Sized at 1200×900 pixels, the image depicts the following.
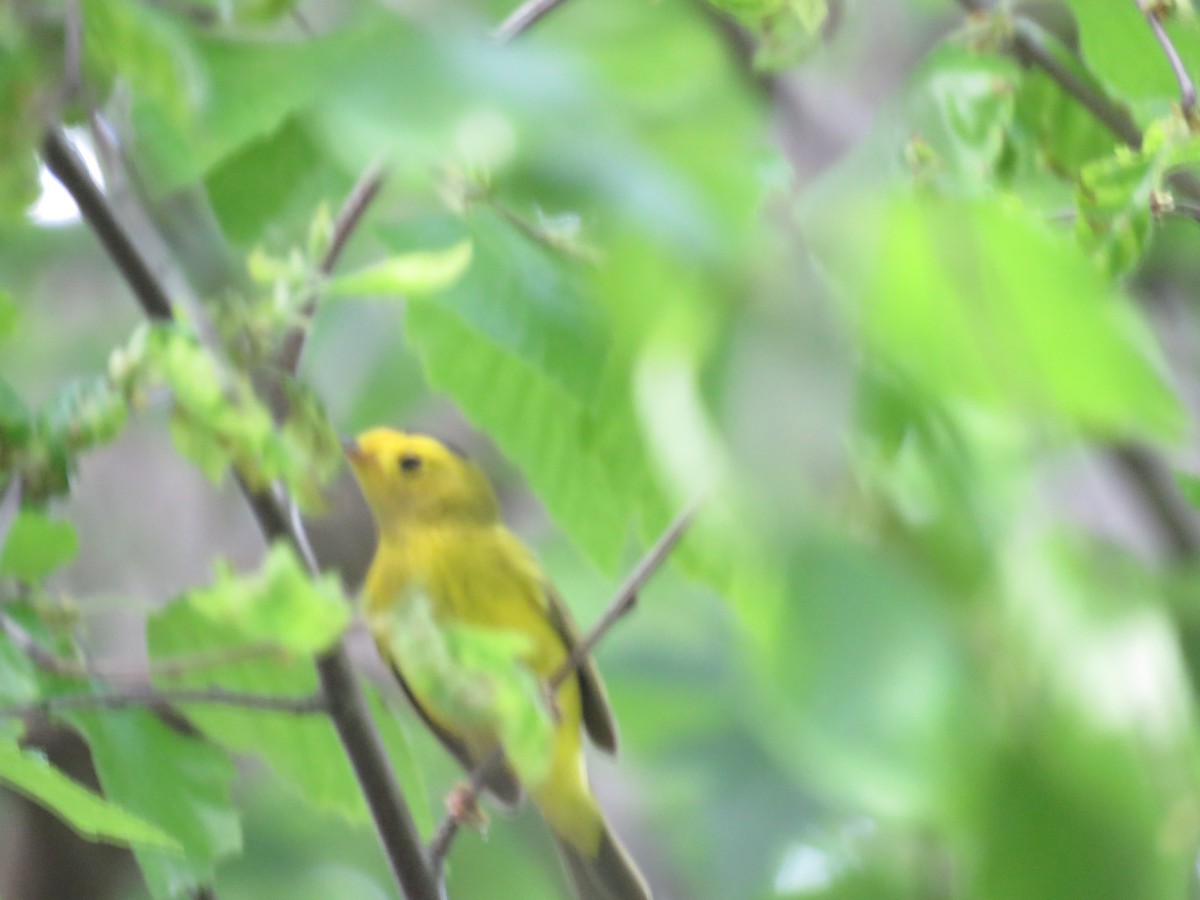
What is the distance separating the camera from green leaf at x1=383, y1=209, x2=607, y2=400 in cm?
105

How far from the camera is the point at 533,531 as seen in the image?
12.8 ft

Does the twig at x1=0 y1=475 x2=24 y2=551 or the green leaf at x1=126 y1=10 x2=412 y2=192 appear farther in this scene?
the twig at x1=0 y1=475 x2=24 y2=551

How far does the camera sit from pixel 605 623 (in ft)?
3.88

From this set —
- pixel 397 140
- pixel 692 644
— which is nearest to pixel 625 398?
pixel 397 140

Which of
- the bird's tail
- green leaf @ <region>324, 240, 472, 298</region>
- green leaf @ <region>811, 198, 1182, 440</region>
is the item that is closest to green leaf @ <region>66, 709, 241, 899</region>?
green leaf @ <region>324, 240, 472, 298</region>

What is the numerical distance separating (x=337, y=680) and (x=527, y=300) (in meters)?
0.44

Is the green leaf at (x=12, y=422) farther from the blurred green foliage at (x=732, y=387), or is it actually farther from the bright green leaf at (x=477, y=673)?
Answer: the bright green leaf at (x=477, y=673)

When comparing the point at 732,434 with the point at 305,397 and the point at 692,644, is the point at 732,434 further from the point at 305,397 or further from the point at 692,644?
the point at 692,644

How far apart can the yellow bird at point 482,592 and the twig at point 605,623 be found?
0.74m

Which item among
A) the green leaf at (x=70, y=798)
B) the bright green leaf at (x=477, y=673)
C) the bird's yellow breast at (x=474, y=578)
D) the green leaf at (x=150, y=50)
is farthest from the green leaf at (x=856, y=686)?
the bird's yellow breast at (x=474, y=578)

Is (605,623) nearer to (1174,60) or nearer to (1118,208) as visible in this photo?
(1118,208)

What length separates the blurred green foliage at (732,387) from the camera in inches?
15.1

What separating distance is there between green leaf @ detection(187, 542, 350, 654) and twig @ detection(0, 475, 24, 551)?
1.22 ft

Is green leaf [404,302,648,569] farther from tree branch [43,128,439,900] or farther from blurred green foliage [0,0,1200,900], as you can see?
tree branch [43,128,439,900]
